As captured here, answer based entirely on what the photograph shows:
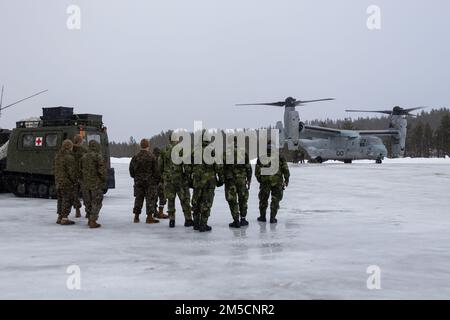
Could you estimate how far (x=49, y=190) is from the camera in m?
15.9

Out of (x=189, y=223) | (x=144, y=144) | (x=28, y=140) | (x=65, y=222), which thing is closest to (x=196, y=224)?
(x=189, y=223)

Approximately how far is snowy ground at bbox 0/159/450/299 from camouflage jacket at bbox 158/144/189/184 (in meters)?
0.95

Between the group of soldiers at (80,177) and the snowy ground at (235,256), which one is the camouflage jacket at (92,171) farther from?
the snowy ground at (235,256)

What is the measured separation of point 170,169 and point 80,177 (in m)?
2.16

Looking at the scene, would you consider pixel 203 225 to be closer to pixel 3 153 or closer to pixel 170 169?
pixel 170 169

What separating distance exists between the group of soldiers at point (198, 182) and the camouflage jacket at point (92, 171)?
68 cm

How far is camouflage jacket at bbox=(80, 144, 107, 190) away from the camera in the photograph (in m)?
9.64

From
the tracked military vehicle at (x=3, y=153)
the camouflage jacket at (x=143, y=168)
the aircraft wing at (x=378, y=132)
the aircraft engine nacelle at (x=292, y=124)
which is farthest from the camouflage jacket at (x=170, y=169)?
the aircraft wing at (x=378, y=132)

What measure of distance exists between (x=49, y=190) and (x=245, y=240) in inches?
381

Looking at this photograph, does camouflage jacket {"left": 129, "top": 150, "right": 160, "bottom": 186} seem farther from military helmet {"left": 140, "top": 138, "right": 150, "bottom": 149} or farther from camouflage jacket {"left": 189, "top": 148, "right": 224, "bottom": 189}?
camouflage jacket {"left": 189, "top": 148, "right": 224, "bottom": 189}

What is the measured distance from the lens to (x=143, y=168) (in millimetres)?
10023

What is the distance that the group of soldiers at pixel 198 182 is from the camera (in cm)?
917
